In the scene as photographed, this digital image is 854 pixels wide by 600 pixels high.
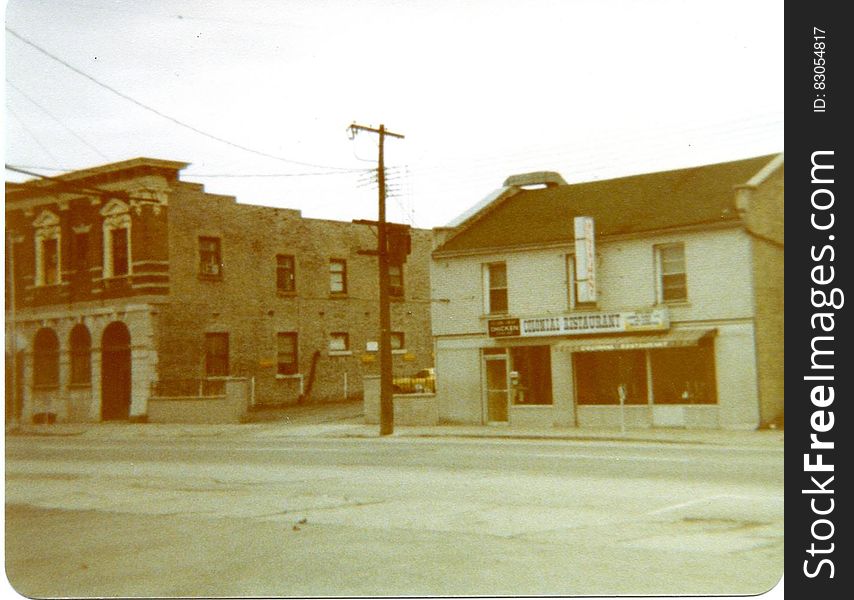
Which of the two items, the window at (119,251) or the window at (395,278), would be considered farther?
the window at (395,278)

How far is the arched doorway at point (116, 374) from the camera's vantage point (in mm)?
10570

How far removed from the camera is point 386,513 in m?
9.46

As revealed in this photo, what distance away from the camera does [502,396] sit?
12930 millimetres

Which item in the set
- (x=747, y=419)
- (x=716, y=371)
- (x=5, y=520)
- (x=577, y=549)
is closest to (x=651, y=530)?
(x=577, y=549)

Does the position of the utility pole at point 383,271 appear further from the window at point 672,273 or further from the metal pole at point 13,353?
the metal pole at point 13,353

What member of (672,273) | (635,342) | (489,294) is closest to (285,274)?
(489,294)

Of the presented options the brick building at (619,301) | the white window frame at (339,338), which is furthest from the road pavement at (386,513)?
the white window frame at (339,338)

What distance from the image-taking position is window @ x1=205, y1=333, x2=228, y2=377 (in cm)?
1102

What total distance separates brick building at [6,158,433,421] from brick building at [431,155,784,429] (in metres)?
1.26

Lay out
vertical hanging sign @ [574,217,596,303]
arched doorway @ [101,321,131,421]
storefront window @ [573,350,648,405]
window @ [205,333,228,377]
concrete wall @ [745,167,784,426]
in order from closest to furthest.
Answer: concrete wall @ [745,167,784,426] < arched doorway @ [101,321,131,421] < window @ [205,333,228,377] < vertical hanging sign @ [574,217,596,303] < storefront window @ [573,350,648,405]

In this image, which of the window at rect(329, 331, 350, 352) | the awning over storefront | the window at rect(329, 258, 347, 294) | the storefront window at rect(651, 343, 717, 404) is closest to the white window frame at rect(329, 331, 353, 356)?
the window at rect(329, 331, 350, 352)

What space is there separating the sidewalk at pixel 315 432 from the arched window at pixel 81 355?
536 millimetres

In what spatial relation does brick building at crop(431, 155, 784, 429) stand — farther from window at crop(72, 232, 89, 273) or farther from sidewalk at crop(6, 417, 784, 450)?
window at crop(72, 232, 89, 273)

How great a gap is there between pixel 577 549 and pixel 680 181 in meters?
4.30
